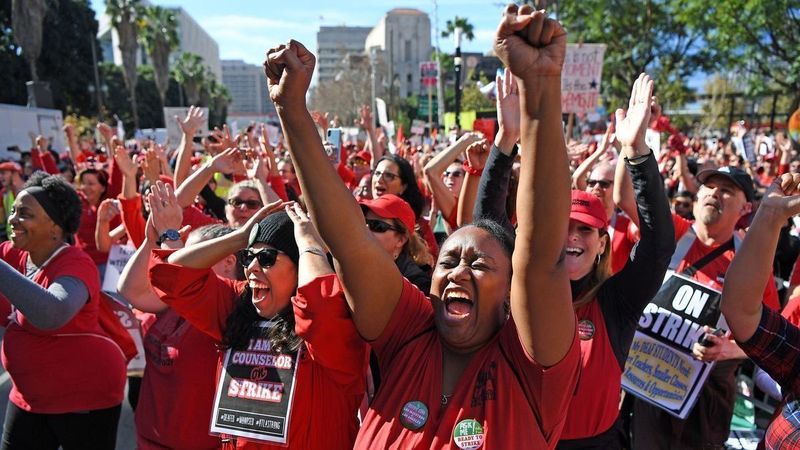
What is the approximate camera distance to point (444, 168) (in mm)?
Answer: 4418

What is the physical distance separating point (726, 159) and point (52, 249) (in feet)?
31.7

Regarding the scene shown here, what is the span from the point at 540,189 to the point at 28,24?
110 feet

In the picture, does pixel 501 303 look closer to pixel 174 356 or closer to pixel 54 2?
pixel 174 356

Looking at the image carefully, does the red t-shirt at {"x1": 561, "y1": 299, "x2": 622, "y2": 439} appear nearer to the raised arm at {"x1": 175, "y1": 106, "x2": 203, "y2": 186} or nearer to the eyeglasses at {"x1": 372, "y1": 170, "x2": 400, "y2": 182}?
the eyeglasses at {"x1": 372, "y1": 170, "x2": 400, "y2": 182}

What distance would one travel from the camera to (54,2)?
120 feet

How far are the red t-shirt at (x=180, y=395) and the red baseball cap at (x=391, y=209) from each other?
96 centimetres

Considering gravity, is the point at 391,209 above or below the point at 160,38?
below

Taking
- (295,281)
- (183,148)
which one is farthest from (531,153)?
(183,148)

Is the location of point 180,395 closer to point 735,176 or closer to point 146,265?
point 146,265

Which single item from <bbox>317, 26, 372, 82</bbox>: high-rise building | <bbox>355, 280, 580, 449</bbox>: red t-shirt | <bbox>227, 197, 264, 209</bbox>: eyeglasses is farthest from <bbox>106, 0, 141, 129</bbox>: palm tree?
<bbox>317, 26, 372, 82</bbox>: high-rise building

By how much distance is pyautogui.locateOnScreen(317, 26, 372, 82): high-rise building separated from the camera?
142m

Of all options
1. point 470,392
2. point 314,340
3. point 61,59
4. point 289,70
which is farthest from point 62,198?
point 61,59

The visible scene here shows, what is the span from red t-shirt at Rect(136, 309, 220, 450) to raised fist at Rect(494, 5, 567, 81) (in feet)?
5.68

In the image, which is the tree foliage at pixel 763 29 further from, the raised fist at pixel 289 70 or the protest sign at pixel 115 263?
the raised fist at pixel 289 70
